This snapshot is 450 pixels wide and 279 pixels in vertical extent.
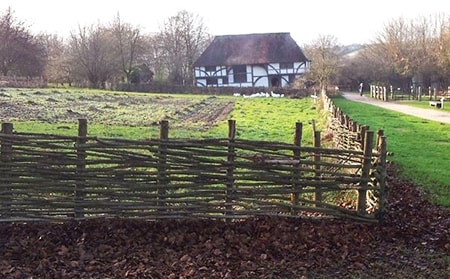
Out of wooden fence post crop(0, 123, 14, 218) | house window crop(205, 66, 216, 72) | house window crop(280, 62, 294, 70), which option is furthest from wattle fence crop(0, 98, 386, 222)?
house window crop(205, 66, 216, 72)

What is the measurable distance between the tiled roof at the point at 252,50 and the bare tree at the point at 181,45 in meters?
3.67

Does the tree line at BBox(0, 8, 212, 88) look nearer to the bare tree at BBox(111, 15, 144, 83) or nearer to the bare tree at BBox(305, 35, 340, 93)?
the bare tree at BBox(111, 15, 144, 83)

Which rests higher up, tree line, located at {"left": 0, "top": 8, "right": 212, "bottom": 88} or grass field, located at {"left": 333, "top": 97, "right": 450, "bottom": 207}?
tree line, located at {"left": 0, "top": 8, "right": 212, "bottom": 88}

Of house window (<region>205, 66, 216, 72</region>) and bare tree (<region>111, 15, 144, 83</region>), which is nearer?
bare tree (<region>111, 15, 144, 83</region>)

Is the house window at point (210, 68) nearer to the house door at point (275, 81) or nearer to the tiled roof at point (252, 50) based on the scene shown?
the tiled roof at point (252, 50)

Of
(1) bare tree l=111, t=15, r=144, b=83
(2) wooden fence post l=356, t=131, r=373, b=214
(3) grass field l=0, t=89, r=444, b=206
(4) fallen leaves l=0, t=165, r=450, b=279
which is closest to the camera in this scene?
(4) fallen leaves l=0, t=165, r=450, b=279

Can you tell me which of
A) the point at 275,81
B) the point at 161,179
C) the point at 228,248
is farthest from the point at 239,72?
the point at 228,248

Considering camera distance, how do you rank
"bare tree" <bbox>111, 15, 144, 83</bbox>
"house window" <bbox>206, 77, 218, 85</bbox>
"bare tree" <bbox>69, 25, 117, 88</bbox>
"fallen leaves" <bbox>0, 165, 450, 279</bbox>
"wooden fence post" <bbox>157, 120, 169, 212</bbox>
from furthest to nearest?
"house window" <bbox>206, 77, 218, 85</bbox> → "bare tree" <bbox>111, 15, 144, 83</bbox> → "bare tree" <bbox>69, 25, 117, 88</bbox> → "wooden fence post" <bbox>157, 120, 169, 212</bbox> → "fallen leaves" <bbox>0, 165, 450, 279</bbox>

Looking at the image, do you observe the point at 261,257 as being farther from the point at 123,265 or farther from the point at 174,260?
the point at 123,265

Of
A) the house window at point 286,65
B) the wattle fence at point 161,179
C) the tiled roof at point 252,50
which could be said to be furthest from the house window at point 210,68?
the wattle fence at point 161,179

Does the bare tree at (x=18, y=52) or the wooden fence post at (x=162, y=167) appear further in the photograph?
the bare tree at (x=18, y=52)

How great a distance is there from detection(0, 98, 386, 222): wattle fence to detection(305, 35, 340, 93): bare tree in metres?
45.9

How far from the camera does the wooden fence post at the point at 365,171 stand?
7367 mm

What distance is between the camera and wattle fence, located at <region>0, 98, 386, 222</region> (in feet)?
23.0
